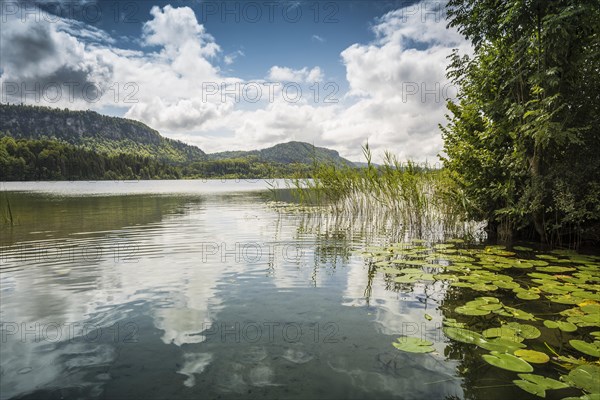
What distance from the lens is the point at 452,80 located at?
12.0 meters

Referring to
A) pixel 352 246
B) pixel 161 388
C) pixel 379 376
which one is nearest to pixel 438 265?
pixel 352 246

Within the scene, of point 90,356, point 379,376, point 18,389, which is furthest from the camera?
point 90,356

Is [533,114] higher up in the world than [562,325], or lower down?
higher up

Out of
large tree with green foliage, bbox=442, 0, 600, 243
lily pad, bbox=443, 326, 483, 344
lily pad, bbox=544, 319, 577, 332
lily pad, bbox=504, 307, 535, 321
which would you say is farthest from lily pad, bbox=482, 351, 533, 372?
large tree with green foliage, bbox=442, 0, 600, 243

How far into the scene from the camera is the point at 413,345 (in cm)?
393

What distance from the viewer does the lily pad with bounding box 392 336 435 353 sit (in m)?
3.84

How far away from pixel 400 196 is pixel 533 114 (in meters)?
6.98

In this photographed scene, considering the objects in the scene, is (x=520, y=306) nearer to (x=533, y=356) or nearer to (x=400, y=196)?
(x=533, y=356)

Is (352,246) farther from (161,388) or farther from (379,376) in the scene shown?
(161,388)

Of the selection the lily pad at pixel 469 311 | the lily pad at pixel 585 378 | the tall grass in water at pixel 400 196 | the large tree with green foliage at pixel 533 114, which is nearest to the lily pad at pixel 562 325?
the lily pad at pixel 469 311

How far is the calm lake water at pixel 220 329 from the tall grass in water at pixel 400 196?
590 cm

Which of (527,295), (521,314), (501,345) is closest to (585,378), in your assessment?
(501,345)

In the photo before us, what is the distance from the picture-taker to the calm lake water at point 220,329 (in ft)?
10.6

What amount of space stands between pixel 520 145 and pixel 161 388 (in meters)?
10.5
